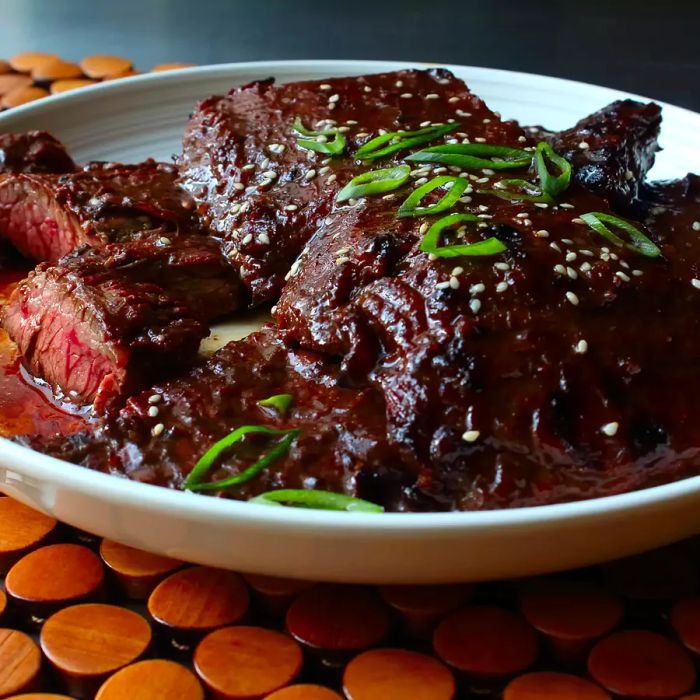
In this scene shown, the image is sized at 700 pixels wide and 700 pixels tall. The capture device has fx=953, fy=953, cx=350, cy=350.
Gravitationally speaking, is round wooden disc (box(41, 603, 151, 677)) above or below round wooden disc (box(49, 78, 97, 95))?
below

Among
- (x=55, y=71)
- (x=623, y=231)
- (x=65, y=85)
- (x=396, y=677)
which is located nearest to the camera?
(x=396, y=677)

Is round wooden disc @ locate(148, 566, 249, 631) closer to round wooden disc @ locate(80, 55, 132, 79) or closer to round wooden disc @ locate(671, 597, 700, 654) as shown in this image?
round wooden disc @ locate(671, 597, 700, 654)

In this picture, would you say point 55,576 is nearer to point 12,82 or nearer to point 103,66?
point 12,82

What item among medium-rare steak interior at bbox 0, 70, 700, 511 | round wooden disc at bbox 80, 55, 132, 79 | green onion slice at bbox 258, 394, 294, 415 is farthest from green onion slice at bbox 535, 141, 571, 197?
round wooden disc at bbox 80, 55, 132, 79

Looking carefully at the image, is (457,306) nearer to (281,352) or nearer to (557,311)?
(557,311)

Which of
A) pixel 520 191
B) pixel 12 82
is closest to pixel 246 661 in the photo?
pixel 520 191

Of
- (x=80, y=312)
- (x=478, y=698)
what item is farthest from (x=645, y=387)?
(x=80, y=312)

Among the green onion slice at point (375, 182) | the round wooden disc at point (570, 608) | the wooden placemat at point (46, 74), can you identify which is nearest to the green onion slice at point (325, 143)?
the green onion slice at point (375, 182)
